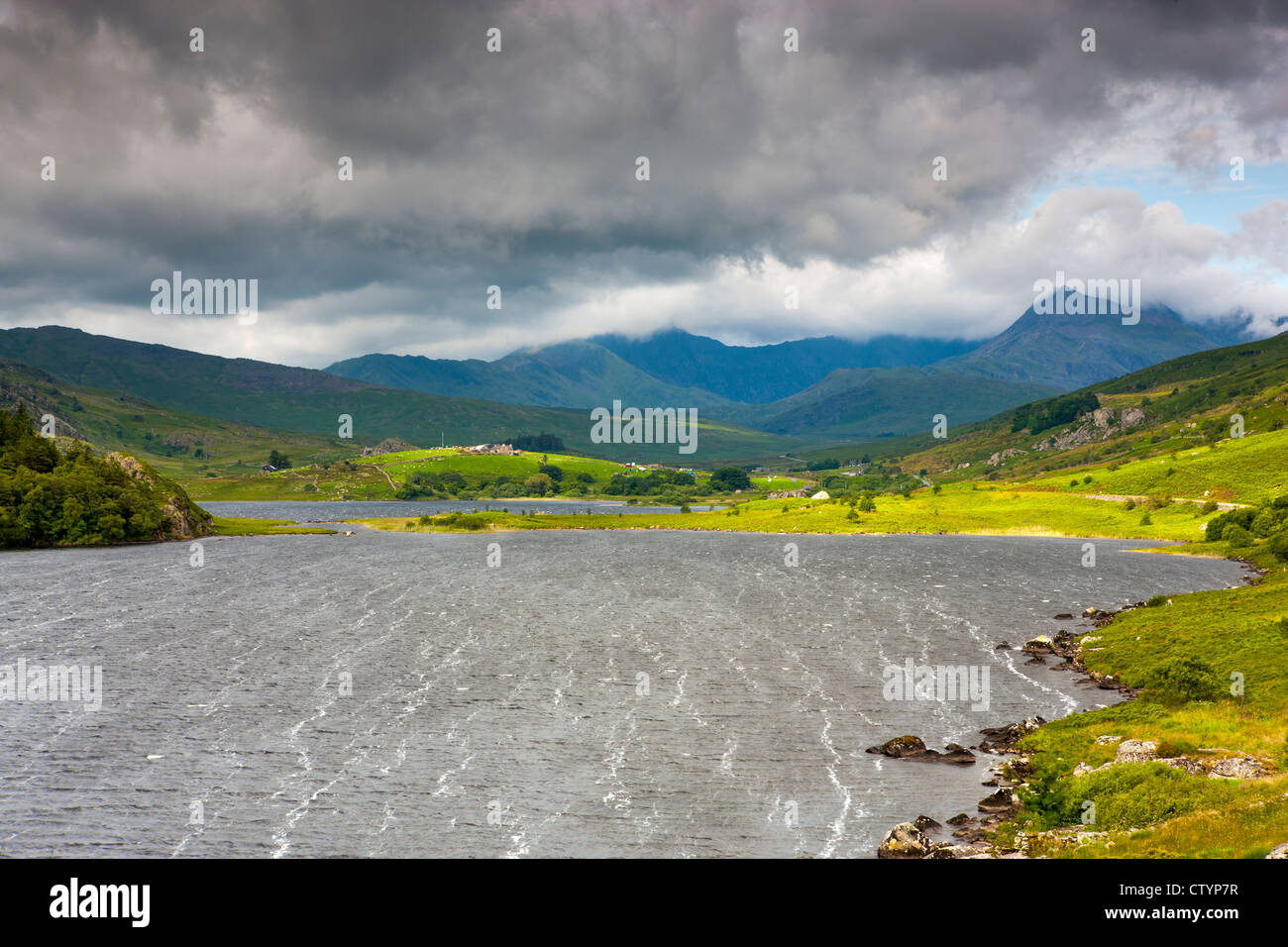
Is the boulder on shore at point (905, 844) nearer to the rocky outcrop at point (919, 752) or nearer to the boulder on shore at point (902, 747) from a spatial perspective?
the rocky outcrop at point (919, 752)

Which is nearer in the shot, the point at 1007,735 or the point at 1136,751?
the point at 1136,751

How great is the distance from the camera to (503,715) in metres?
68.4

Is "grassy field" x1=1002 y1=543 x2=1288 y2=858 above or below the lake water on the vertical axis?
above

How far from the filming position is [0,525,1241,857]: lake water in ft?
146

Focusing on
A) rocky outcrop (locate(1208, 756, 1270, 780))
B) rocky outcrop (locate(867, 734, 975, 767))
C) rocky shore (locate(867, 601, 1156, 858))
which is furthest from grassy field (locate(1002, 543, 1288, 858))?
rocky outcrop (locate(867, 734, 975, 767))

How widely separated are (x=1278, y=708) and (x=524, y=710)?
174 ft

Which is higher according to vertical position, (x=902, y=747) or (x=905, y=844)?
(x=905, y=844)

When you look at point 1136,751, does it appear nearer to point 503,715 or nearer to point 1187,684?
point 1187,684

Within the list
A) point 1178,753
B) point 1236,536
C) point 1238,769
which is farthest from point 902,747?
point 1236,536

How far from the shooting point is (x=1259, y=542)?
167 m

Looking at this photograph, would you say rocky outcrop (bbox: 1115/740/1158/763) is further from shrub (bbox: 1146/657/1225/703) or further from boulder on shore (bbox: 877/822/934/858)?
boulder on shore (bbox: 877/822/934/858)

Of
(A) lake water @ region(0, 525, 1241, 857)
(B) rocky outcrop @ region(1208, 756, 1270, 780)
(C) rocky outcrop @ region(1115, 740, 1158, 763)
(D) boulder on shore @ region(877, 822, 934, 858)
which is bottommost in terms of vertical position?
(A) lake water @ region(0, 525, 1241, 857)

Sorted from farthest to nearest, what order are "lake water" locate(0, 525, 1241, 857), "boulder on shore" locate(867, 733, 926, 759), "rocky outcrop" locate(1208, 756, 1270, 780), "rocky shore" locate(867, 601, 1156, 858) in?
"boulder on shore" locate(867, 733, 926, 759) → "lake water" locate(0, 525, 1241, 857) → "rocky outcrop" locate(1208, 756, 1270, 780) → "rocky shore" locate(867, 601, 1156, 858)

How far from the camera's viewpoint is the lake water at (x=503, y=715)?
146 feet
